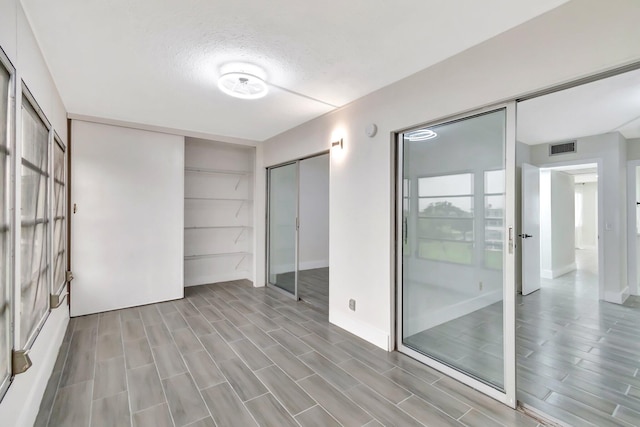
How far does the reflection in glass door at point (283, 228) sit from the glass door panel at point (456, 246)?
2.11m

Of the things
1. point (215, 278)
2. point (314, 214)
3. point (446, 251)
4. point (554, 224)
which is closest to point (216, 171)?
point (215, 278)

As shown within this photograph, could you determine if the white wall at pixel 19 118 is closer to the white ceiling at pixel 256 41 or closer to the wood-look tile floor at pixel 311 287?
the white ceiling at pixel 256 41

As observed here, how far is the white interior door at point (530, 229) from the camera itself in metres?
4.49

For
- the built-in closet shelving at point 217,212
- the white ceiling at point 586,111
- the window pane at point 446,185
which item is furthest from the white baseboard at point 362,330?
the white ceiling at point 586,111

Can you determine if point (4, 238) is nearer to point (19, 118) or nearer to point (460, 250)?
point (19, 118)

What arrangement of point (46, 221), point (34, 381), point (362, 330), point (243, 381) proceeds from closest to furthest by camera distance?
point (34, 381) < point (243, 381) < point (46, 221) < point (362, 330)

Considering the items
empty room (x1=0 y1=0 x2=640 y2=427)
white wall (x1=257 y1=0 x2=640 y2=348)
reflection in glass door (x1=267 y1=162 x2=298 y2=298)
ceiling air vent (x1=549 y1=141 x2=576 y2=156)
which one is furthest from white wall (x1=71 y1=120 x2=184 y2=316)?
ceiling air vent (x1=549 y1=141 x2=576 y2=156)

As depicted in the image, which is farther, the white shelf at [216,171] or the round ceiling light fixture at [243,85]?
the white shelf at [216,171]

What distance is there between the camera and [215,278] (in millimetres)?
5277

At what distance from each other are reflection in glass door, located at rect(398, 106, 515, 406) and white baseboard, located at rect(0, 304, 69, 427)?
270 cm

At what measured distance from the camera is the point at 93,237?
12.2ft

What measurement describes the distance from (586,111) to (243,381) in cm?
477

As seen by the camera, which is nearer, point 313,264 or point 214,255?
point 214,255

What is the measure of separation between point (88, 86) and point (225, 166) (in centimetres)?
264
